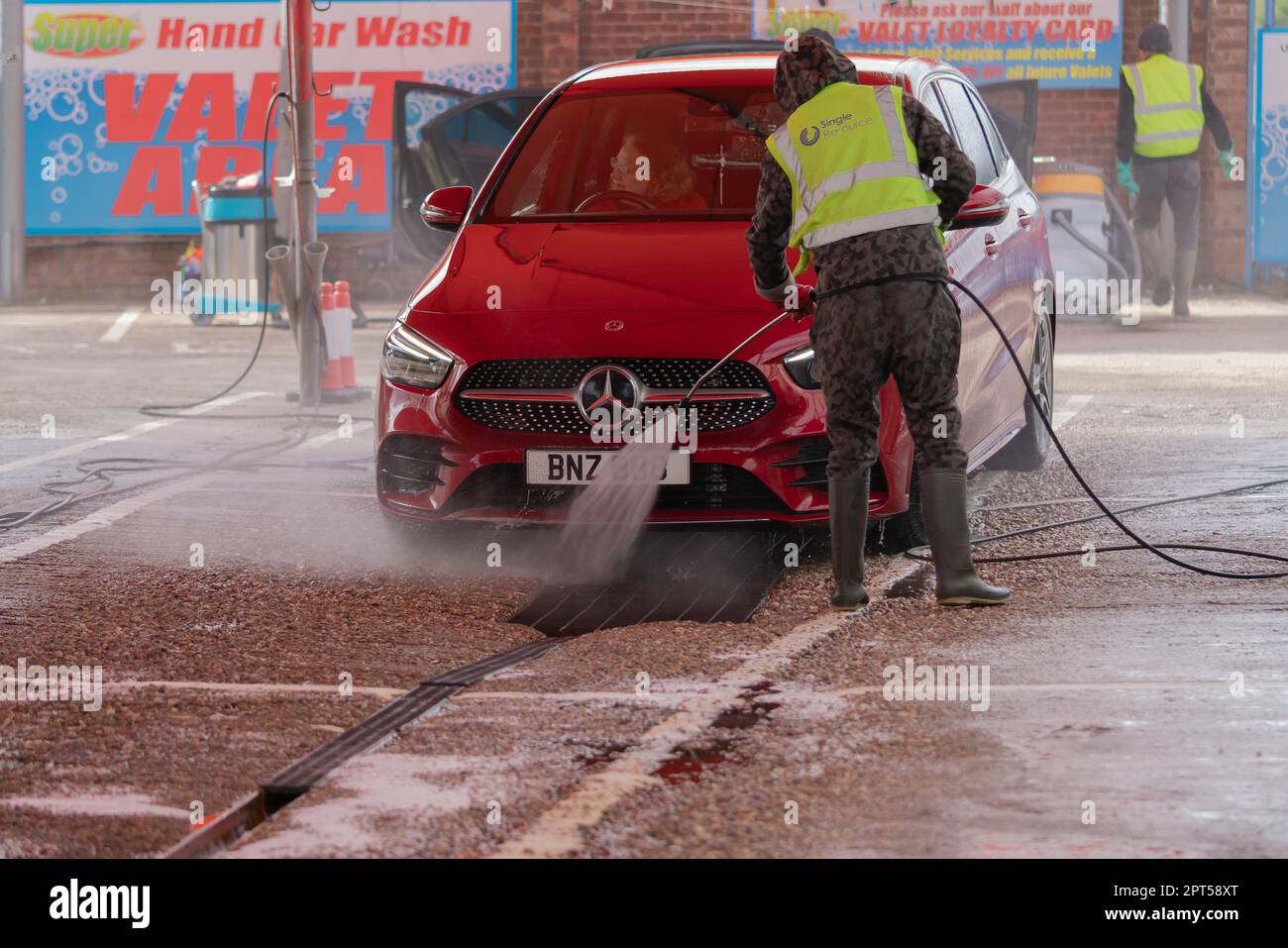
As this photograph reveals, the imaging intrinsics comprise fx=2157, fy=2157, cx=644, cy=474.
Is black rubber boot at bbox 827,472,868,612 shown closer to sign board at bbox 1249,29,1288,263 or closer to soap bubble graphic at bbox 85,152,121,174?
sign board at bbox 1249,29,1288,263

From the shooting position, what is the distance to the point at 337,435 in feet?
37.6

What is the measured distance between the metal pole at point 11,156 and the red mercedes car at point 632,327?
1594 centimetres

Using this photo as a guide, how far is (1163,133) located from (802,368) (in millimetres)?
12281

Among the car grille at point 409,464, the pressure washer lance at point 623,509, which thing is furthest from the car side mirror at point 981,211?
the car grille at point 409,464

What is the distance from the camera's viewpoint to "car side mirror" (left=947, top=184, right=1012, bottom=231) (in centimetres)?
703

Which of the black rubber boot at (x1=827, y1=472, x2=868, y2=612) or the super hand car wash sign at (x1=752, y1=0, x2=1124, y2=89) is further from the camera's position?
the super hand car wash sign at (x1=752, y1=0, x2=1124, y2=89)

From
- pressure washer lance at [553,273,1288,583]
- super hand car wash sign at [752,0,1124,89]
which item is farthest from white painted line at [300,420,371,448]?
super hand car wash sign at [752,0,1124,89]

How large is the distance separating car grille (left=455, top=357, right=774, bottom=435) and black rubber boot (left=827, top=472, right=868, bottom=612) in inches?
18.5

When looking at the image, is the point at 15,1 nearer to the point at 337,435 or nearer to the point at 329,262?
the point at 329,262

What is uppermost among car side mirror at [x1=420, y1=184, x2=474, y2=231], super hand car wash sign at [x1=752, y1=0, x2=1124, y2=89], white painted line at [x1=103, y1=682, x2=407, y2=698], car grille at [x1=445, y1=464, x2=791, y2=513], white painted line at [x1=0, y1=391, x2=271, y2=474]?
super hand car wash sign at [x1=752, y1=0, x2=1124, y2=89]

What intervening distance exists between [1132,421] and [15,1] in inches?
606

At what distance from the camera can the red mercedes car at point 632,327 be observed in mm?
6852

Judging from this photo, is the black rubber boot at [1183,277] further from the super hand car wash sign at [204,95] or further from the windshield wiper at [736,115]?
the windshield wiper at [736,115]
